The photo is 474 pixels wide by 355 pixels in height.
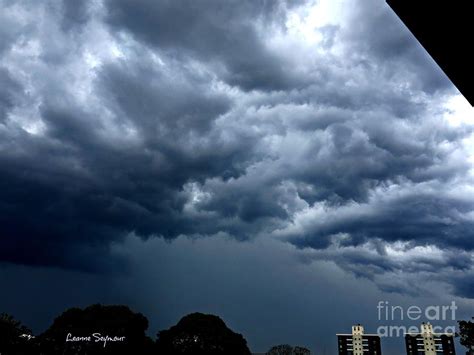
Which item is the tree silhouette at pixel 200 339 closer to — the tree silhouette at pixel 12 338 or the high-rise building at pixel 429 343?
the tree silhouette at pixel 12 338

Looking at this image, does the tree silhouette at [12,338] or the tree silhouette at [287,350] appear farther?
the tree silhouette at [287,350]

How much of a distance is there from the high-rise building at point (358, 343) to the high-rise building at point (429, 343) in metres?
10.8

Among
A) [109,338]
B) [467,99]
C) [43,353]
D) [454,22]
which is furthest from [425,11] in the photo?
[43,353]

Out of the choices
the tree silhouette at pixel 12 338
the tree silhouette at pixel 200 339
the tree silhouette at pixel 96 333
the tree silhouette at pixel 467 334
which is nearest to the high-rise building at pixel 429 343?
the tree silhouette at pixel 467 334

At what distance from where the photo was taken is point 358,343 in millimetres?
138125

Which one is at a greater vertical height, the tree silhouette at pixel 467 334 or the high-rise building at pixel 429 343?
the tree silhouette at pixel 467 334

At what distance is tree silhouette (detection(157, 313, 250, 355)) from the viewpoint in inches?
3450

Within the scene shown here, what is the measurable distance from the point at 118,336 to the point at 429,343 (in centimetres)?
10470

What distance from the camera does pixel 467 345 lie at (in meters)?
77.5

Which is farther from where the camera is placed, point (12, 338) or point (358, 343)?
point (358, 343)

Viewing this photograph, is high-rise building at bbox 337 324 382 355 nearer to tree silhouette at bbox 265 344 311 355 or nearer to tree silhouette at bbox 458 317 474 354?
tree silhouette at bbox 265 344 311 355

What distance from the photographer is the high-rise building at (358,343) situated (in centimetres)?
13600

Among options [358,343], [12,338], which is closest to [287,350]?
[358,343]

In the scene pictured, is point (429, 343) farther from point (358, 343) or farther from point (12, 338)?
point (12, 338)
